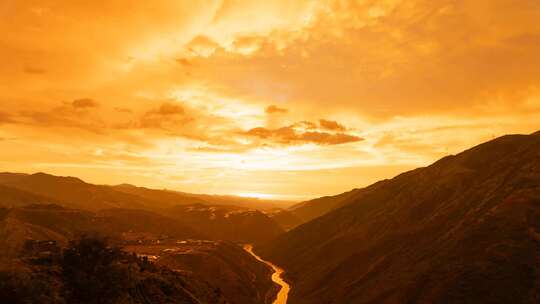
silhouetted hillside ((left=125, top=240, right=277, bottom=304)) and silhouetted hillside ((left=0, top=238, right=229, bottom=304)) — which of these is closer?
silhouetted hillside ((left=0, top=238, right=229, bottom=304))

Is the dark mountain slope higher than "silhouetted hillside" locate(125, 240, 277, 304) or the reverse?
higher

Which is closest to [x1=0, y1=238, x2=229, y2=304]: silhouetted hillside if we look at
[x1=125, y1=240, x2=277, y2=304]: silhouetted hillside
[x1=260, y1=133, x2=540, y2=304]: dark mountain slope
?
[x1=125, y1=240, x2=277, y2=304]: silhouetted hillside

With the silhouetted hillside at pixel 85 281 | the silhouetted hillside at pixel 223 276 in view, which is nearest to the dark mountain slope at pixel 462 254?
the silhouetted hillside at pixel 223 276

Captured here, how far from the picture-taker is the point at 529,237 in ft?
422

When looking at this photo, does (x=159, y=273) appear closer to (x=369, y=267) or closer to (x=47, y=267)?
(x=47, y=267)

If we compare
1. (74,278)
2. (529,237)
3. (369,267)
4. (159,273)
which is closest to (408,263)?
(369,267)

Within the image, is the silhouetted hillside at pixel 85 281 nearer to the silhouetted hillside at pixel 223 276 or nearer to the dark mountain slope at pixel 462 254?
the silhouetted hillside at pixel 223 276

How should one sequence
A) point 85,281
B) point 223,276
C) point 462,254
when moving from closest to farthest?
point 85,281 < point 462,254 < point 223,276

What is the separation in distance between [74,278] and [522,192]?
150828 millimetres

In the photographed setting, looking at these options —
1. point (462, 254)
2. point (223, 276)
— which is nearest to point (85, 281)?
point (223, 276)

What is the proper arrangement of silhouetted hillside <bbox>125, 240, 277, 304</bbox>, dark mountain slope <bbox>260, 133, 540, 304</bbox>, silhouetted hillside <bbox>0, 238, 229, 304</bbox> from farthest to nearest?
1. silhouetted hillside <bbox>125, 240, 277, 304</bbox>
2. dark mountain slope <bbox>260, 133, 540, 304</bbox>
3. silhouetted hillside <bbox>0, 238, 229, 304</bbox>

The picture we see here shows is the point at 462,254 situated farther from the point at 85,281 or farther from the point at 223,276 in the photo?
the point at 85,281

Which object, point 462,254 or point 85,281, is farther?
point 462,254

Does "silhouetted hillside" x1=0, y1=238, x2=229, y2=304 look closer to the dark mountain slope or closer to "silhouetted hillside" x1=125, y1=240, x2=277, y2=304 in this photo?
"silhouetted hillside" x1=125, y1=240, x2=277, y2=304
